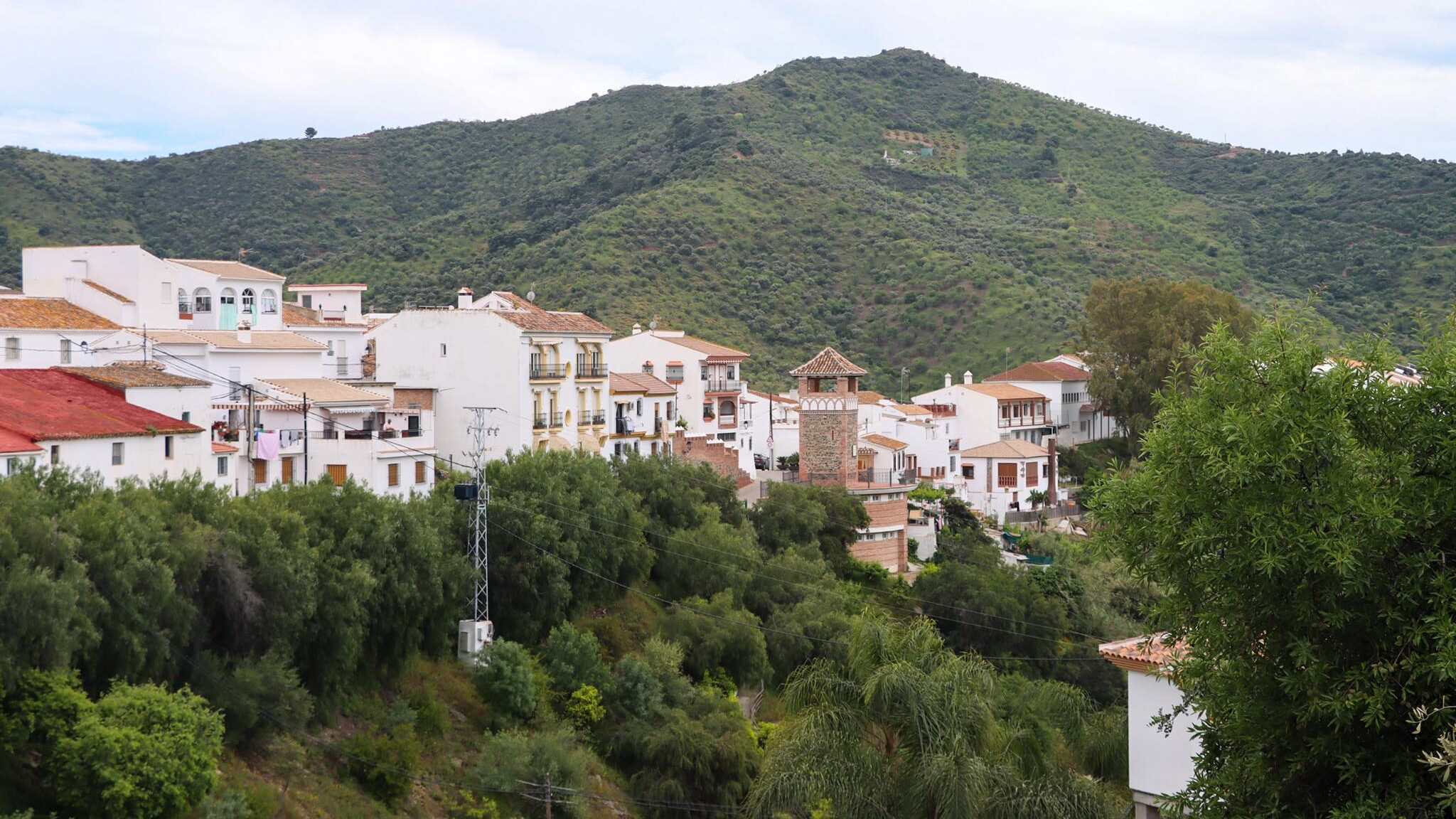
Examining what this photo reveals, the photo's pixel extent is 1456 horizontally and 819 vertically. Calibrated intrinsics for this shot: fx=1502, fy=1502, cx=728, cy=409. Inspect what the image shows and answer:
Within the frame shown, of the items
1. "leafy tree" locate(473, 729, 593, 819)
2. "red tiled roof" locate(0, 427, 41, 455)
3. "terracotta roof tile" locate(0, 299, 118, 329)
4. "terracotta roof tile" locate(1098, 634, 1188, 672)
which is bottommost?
"leafy tree" locate(473, 729, 593, 819)

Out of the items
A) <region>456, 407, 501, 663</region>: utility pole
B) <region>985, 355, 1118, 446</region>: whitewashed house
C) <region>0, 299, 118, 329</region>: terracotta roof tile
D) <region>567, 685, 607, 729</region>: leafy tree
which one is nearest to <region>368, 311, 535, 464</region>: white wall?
<region>0, 299, 118, 329</region>: terracotta roof tile

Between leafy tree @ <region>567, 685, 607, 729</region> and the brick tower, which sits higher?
the brick tower

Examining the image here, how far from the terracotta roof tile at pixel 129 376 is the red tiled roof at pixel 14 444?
538 centimetres

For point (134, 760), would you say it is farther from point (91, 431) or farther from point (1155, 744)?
point (1155, 744)

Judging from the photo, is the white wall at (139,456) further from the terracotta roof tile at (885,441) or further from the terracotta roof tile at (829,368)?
the terracotta roof tile at (885,441)

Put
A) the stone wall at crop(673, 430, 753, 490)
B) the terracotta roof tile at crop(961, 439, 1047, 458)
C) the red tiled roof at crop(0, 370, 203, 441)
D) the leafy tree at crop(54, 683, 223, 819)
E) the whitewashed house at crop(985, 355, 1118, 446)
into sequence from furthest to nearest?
the whitewashed house at crop(985, 355, 1118, 446)
the terracotta roof tile at crop(961, 439, 1047, 458)
the stone wall at crop(673, 430, 753, 490)
the red tiled roof at crop(0, 370, 203, 441)
the leafy tree at crop(54, 683, 223, 819)

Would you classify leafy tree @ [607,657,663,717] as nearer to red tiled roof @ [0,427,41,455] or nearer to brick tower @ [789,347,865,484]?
red tiled roof @ [0,427,41,455]

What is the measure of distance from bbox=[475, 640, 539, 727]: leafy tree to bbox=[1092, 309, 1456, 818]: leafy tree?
742 inches

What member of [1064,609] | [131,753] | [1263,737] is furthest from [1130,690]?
[1064,609]

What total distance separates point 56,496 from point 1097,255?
90363 mm

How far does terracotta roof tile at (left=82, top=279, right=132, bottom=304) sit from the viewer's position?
46125mm

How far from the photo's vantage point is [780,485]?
167 feet

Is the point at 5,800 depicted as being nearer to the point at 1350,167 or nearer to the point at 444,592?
the point at 444,592

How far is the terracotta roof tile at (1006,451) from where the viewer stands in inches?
2566
